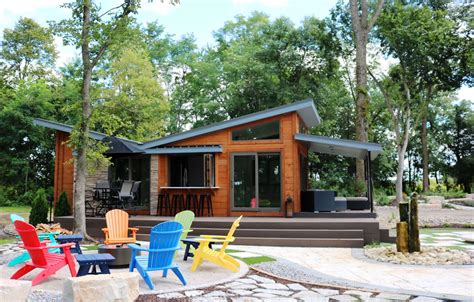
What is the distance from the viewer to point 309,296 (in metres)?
5.06

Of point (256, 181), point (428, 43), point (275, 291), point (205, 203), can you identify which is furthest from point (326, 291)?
point (428, 43)

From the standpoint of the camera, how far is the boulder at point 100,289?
4.22 meters

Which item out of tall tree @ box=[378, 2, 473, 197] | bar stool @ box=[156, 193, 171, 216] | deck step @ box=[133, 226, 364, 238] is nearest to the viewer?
deck step @ box=[133, 226, 364, 238]

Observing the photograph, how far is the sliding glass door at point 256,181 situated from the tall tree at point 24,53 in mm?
20360

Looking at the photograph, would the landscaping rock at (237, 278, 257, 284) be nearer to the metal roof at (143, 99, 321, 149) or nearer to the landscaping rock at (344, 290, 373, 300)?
the landscaping rock at (344, 290, 373, 300)

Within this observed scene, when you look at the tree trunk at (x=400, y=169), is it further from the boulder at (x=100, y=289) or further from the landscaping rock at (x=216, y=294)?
the boulder at (x=100, y=289)

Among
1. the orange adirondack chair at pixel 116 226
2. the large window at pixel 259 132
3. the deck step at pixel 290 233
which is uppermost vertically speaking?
the large window at pixel 259 132

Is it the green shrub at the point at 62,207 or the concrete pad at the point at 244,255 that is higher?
the green shrub at the point at 62,207

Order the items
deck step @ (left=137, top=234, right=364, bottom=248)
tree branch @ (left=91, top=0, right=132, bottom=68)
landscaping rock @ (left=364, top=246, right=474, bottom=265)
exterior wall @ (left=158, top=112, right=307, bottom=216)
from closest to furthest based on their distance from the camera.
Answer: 1. landscaping rock @ (left=364, top=246, right=474, bottom=265)
2. deck step @ (left=137, top=234, right=364, bottom=248)
3. tree branch @ (left=91, top=0, right=132, bottom=68)
4. exterior wall @ (left=158, top=112, right=307, bottom=216)

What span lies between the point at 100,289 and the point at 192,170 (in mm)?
8667

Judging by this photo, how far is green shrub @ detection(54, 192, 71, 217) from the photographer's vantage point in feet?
42.1

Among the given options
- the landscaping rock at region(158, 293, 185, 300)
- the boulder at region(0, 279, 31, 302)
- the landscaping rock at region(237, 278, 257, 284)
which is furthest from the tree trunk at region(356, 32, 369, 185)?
the boulder at region(0, 279, 31, 302)

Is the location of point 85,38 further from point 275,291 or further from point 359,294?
point 359,294

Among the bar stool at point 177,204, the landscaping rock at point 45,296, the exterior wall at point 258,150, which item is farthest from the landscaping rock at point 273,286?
the bar stool at point 177,204
